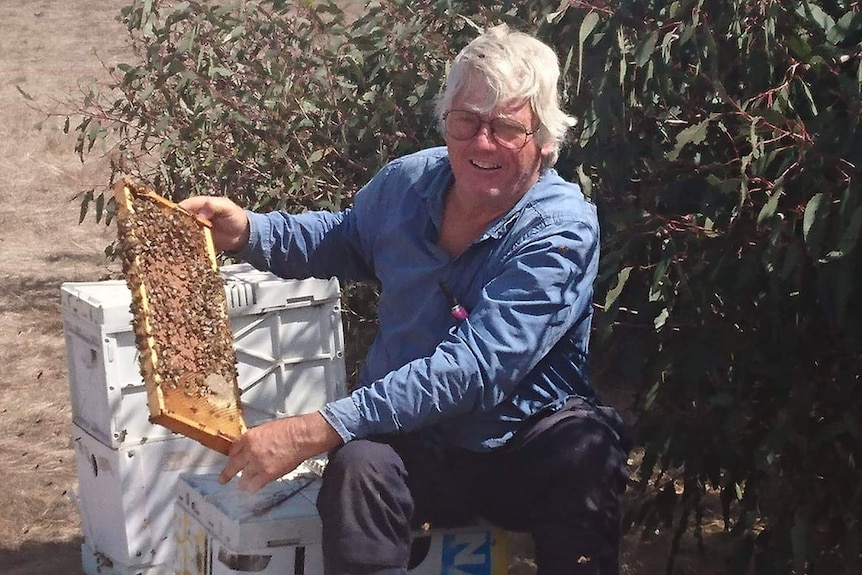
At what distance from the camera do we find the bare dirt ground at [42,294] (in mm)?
3771

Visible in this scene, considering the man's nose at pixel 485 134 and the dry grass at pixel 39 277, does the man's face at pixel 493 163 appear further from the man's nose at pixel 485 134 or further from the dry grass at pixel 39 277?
the dry grass at pixel 39 277

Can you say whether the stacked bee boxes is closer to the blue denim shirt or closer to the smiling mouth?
the blue denim shirt

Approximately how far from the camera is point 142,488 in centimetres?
315

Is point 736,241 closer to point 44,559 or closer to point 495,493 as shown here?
point 495,493

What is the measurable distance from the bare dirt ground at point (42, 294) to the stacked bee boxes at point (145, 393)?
471 mm

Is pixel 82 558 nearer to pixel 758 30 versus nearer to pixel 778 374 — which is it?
pixel 778 374

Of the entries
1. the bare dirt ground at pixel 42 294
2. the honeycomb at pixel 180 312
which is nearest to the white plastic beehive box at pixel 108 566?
the bare dirt ground at pixel 42 294

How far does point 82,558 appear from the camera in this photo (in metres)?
3.55

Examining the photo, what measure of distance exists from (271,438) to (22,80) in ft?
37.1

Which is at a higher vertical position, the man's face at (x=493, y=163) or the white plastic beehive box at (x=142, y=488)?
the man's face at (x=493, y=163)

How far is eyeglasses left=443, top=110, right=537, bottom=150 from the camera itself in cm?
237

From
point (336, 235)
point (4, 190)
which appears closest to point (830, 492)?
point (336, 235)

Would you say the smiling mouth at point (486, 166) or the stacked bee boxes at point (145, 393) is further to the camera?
the stacked bee boxes at point (145, 393)

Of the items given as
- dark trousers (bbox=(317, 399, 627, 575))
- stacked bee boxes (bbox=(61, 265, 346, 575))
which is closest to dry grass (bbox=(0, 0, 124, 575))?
stacked bee boxes (bbox=(61, 265, 346, 575))
